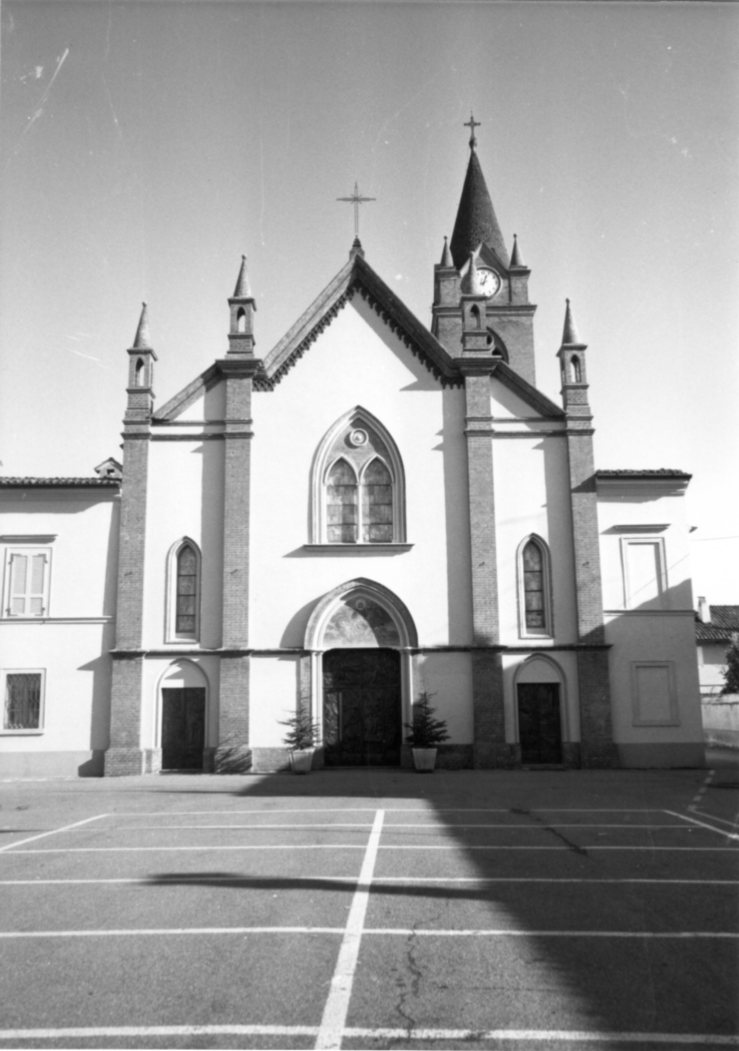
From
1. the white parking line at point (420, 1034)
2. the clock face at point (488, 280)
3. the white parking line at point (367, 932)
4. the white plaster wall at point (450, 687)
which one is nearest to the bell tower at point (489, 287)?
the clock face at point (488, 280)

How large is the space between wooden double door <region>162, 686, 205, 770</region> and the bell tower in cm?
1662

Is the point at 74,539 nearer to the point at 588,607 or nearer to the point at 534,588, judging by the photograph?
the point at 534,588

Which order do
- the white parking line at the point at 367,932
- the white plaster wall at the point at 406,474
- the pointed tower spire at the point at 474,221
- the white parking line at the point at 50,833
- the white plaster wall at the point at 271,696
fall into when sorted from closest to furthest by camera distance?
the white parking line at the point at 367,932
the white parking line at the point at 50,833
the white plaster wall at the point at 271,696
the white plaster wall at the point at 406,474
the pointed tower spire at the point at 474,221

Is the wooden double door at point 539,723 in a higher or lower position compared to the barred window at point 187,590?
lower

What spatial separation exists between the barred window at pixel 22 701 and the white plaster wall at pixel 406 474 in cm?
586

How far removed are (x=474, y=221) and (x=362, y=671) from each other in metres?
22.7

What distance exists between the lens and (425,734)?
2170 cm

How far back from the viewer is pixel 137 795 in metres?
17.7

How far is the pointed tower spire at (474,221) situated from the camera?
36812 mm

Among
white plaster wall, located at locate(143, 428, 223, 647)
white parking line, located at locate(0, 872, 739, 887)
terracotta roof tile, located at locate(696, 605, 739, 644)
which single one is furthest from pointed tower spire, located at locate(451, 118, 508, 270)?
white parking line, located at locate(0, 872, 739, 887)

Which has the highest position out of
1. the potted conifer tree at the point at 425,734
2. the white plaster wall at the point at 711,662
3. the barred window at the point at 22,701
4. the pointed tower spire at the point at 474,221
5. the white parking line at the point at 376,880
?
the pointed tower spire at the point at 474,221

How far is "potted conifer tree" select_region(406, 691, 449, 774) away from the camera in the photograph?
21.5m

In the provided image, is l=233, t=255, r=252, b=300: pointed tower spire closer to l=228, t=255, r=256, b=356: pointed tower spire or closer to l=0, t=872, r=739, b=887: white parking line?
l=228, t=255, r=256, b=356: pointed tower spire

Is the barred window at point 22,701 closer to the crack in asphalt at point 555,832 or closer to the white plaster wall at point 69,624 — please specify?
the white plaster wall at point 69,624
